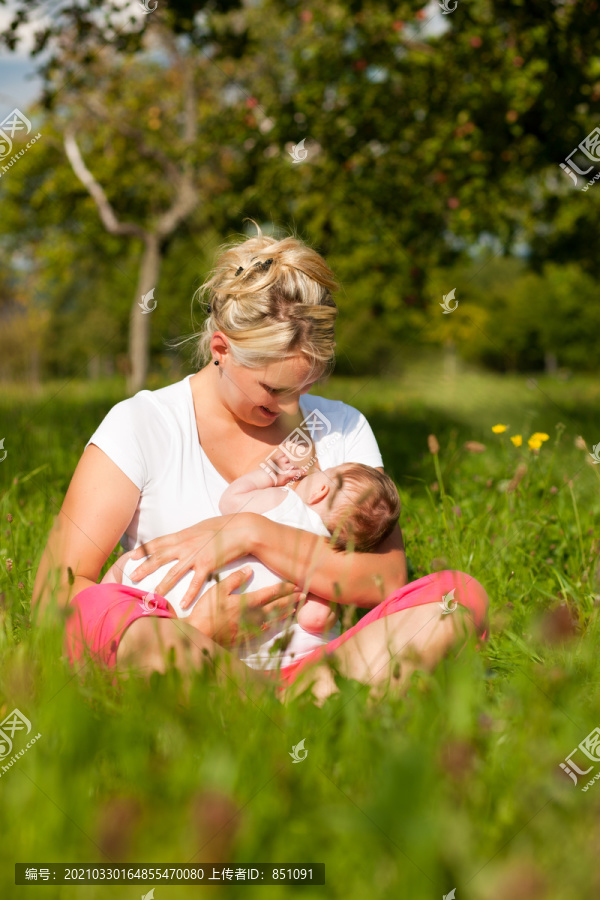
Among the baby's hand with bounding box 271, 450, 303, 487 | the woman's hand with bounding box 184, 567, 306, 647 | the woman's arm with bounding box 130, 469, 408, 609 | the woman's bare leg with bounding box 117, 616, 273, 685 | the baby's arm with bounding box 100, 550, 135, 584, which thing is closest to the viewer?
the woman's bare leg with bounding box 117, 616, 273, 685

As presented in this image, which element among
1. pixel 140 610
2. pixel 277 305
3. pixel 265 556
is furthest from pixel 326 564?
pixel 277 305

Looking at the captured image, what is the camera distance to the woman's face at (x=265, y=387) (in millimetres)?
2250

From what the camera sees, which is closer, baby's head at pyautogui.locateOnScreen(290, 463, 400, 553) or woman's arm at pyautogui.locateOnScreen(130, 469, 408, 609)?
woman's arm at pyautogui.locateOnScreen(130, 469, 408, 609)

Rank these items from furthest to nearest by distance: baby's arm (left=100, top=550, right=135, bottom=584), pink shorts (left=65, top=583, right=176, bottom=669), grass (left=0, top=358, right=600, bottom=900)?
baby's arm (left=100, top=550, right=135, bottom=584)
pink shorts (left=65, top=583, right=176, bottom=669)
grass (left=0, top=358, right=600, bottom=900)

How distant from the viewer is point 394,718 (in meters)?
1.53

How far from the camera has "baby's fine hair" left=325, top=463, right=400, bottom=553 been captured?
2.23 m

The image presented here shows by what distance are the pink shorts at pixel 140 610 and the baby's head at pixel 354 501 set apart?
0.71 feet

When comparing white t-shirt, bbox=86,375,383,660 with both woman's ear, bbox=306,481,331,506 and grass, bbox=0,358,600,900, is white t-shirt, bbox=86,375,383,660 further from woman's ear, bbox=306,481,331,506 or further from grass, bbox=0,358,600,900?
grass, bbox=0,358,600,900

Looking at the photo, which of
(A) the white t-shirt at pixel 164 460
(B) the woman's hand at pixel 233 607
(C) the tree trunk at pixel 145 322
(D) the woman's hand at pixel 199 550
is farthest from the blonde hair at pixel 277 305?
(C) the tree trunk at pixel 145 322

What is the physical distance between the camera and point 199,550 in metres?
2.07

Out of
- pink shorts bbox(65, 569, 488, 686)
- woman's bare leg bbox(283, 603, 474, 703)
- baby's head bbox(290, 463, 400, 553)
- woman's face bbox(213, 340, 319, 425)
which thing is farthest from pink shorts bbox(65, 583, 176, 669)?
woman's face bbox(213, 340, 319, 425)

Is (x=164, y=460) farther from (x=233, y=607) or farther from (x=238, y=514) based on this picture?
(x=233, y=607)

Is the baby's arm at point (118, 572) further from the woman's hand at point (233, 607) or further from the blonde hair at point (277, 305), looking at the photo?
the blonde hair at point (277, 305)

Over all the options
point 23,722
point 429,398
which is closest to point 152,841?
point 23,722
